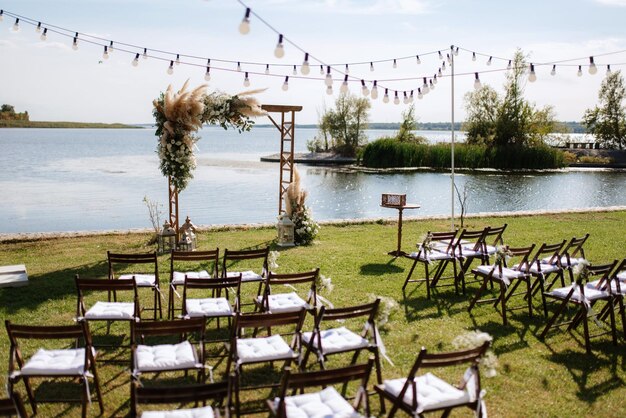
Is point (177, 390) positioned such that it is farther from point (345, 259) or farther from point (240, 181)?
point (240, 181)

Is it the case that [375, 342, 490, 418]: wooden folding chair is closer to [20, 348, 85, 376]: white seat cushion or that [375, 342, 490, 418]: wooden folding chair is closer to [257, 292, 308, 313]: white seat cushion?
[257, 292, 308, 313]: white seat cushion

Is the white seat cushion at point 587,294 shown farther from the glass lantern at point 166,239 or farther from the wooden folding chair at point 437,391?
the glass lantern at point 166,239

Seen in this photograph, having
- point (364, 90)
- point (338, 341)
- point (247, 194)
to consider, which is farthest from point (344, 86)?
point (247, 194)

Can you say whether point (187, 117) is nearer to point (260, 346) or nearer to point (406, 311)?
point (406, 311)

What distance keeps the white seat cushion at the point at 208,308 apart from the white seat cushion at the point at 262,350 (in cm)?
94

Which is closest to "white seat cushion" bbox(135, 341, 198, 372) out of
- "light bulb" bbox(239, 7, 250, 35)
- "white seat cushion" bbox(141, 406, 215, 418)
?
"white seat cushion" bbox(141, 406, 215, 418)

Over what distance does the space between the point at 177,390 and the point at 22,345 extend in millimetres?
3764

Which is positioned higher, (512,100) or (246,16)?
(512,100)

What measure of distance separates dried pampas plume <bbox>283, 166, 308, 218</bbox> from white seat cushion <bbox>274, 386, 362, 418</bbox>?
8.72 m

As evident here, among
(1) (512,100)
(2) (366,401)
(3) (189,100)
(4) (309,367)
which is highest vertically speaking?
(1) (512,100)

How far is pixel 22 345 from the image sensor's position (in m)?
6.63

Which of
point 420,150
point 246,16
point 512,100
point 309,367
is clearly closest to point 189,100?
point 246,16

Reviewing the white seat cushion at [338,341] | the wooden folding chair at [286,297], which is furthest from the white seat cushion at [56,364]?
the wooden folding chair at [286,297]

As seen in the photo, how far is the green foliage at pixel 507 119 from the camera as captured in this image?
49.2 m
